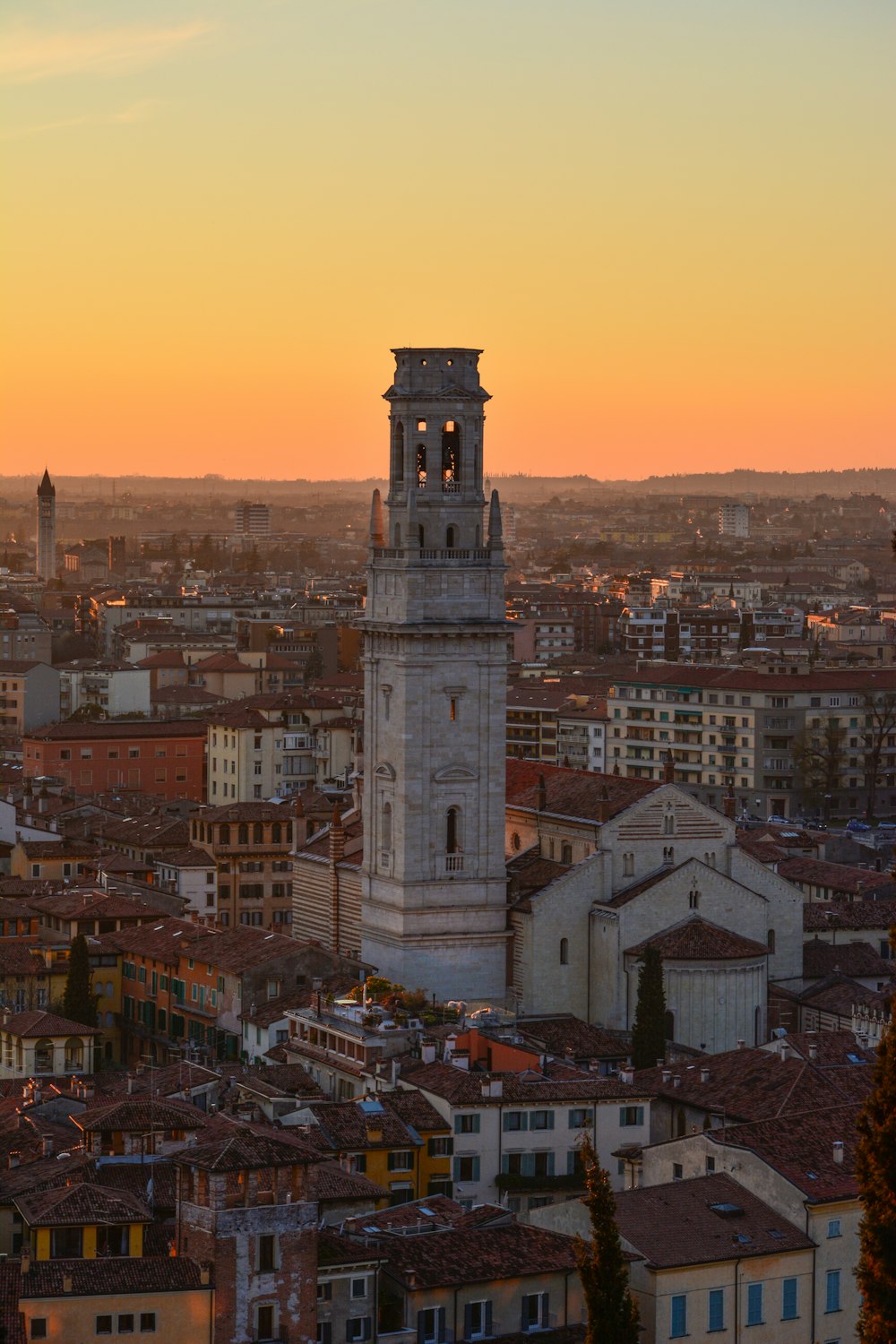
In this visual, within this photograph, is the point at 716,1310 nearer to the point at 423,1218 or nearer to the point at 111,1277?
the point at 423,1218

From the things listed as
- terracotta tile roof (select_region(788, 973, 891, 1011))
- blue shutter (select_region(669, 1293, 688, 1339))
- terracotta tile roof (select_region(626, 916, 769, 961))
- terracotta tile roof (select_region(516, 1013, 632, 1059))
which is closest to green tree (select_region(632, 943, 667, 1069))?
terracotta tile roof (select_region(516, 1013, 632, 1059))

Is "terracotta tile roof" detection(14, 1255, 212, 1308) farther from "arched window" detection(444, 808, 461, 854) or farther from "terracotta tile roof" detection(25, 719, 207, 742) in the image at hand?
"terracotta tile roof" detection(25, 719, 207, 742)

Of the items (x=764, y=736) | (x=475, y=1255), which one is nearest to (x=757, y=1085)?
(x=475, y=1255)

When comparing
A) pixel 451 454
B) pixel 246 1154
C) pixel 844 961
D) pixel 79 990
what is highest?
pixel 451 454

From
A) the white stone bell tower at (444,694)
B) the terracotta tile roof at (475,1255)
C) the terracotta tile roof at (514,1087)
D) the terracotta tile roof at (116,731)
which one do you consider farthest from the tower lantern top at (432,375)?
the terracotta tile roof at (116,731)

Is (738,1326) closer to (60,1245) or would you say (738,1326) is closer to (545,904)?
(60,1245)

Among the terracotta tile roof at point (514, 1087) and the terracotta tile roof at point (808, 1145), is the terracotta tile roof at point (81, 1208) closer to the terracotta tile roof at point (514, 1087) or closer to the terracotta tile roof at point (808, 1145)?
the terracotta tile roof at point (514, 1087)
